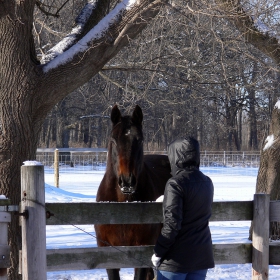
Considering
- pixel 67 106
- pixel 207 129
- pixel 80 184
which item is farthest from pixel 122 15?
pixel 207 129

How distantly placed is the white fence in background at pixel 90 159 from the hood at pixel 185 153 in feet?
87.8

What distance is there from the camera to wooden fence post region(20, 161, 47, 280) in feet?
12.8

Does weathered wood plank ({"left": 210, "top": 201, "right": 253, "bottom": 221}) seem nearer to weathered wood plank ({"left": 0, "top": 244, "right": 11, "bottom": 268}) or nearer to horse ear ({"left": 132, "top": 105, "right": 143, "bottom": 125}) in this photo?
horse ear ({"left": 132, "top": 105, "right": 143, "bottom": 125})

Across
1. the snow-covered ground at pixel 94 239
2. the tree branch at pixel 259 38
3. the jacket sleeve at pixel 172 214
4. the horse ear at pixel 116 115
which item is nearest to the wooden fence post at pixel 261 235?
the jacket sleeve at pixel 172 214

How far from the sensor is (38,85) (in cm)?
576

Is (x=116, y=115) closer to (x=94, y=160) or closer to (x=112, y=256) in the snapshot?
(x=112, y=256)

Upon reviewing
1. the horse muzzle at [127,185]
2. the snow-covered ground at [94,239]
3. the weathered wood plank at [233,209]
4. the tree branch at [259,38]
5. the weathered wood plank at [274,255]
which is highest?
the tree branch at [259,38]

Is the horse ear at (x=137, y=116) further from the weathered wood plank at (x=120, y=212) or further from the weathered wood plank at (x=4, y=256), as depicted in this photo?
the weathered wood plank at (x=4, y=256)

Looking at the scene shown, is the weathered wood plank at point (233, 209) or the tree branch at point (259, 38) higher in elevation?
the tree branch at point (259, 38)

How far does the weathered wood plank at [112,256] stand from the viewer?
461 centimetres

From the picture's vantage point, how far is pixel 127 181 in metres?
4.96

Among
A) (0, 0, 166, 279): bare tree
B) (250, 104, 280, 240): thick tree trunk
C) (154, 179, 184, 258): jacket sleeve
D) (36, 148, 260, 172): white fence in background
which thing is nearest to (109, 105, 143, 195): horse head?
(0, 0, 166, 279): bare tree

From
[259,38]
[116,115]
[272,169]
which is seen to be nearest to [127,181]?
[116,115]

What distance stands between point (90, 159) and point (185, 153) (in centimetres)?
2818
